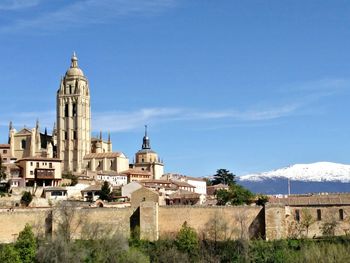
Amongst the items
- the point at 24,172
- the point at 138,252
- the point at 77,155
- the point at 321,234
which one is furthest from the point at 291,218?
the point at 77,155

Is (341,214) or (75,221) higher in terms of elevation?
(341,214)

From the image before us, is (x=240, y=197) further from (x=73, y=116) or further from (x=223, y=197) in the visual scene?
(x=73, y=116)

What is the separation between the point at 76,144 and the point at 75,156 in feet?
5.19

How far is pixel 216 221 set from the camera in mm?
47656

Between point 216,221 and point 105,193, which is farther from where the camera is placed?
point 105,193

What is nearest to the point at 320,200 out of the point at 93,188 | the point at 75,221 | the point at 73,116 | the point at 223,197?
the point at 223,197

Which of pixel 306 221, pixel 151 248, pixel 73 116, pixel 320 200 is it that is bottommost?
pixel 151 248

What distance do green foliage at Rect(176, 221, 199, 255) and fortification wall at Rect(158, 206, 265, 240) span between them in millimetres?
1215

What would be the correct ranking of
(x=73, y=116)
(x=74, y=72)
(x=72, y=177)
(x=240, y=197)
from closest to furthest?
1. (x=240, y=197)
2. (x=72, y=177)
3. (x=73, y=116)
4. (x=74, y=72)

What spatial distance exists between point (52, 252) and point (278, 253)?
13295mm

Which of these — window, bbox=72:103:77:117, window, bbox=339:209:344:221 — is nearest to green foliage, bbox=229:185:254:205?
window, bbox=339:209:344:221

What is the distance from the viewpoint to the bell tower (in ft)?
282

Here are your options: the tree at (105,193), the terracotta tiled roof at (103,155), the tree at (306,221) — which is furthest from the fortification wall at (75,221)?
the terracotta tiled roof at (103,155)

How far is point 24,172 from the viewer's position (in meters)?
68.4
